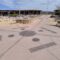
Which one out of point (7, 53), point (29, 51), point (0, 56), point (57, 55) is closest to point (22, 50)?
point (29, 51)

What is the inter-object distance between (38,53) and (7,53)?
5.30 feet

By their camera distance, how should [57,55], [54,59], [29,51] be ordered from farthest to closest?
1. [29,51]
2. [57,55]
3. [54,59]

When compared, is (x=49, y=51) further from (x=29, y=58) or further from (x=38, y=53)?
(x=29, y=58)

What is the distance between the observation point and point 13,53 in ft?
21.2

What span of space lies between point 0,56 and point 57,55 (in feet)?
9.20

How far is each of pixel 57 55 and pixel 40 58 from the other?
0.97m

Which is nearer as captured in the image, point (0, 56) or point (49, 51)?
point (0, 56)

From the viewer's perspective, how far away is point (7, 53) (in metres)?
6.46

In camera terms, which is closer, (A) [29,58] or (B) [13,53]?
(A) [29,58]

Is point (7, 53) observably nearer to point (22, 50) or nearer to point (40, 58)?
point (22, 50)

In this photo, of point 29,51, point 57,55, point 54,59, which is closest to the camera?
point 54,59

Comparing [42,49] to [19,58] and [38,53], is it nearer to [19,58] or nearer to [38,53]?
[38,53]

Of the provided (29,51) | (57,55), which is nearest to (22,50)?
(29,51)

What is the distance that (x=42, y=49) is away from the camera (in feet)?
23.3
